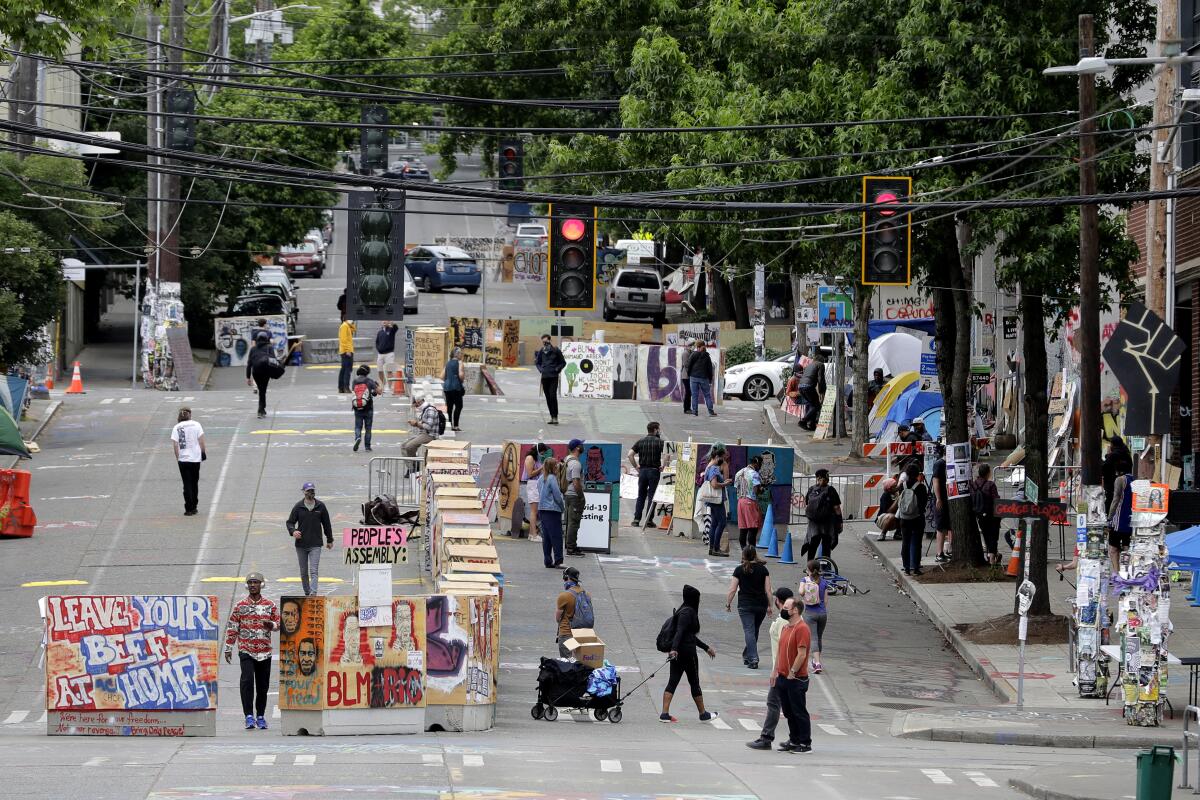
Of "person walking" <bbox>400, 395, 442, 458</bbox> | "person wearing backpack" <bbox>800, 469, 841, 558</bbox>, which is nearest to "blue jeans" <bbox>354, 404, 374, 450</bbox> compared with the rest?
"person walking" <bbox>400, 395, 442, 458</bbox>

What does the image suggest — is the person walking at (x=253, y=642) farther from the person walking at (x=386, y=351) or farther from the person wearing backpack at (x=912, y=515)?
the person walking at (x=386, y=351)

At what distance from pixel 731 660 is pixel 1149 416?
18.9 feet

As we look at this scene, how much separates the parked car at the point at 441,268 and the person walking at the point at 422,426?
31591 millimetres

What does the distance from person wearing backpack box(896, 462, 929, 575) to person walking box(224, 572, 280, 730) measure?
12297 mm

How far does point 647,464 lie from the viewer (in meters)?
29.0

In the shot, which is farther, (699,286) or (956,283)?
(699,286)

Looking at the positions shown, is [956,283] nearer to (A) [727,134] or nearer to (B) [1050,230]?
(B) [1050,230]

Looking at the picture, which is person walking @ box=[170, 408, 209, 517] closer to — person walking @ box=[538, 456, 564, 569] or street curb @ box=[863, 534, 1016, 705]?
person walking @ box=[538, 456, 564, 569]

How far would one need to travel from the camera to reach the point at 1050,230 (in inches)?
891

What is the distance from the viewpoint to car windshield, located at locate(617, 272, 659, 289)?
59750 mm

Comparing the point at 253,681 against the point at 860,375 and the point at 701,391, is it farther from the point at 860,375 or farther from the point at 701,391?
the point at 701,391

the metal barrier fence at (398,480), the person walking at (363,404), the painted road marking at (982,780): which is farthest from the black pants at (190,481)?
the painted road marking at (982,780)

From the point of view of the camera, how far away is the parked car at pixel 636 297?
59.5 m

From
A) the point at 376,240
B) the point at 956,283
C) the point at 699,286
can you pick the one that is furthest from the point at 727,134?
the point at 699,286
